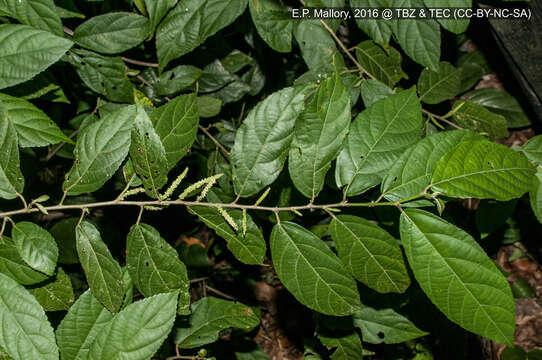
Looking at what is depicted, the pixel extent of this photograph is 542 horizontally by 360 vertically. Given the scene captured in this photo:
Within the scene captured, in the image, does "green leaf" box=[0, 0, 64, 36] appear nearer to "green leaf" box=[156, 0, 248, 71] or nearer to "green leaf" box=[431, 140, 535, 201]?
"green leaf" box=[156, 0, 248, 71]

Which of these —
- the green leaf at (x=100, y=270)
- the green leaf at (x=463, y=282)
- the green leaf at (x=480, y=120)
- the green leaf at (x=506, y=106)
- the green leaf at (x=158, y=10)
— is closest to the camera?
the green leaf at (x=463, y=282)

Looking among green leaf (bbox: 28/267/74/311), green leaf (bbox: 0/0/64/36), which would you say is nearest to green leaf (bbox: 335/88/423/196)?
green leaf (bbox: 28/267/74/311)

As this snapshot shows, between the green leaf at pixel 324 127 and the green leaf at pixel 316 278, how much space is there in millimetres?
234

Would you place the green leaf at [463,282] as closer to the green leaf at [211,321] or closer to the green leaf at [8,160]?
the green leaf at [211,321]

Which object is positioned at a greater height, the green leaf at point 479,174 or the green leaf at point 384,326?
the green leaf at point 479,174

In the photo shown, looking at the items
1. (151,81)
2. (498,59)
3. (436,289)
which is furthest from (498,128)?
(151,81)

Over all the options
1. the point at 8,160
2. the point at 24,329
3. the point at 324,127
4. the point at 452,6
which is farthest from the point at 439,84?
the point at 24,329

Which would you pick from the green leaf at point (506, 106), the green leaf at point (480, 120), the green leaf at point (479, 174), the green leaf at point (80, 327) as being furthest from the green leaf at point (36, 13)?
the green leaf at point (506, 106)

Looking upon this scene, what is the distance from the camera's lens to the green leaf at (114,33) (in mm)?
1614

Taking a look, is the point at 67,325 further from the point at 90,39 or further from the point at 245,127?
the point at 90,39

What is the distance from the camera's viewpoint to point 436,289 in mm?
961

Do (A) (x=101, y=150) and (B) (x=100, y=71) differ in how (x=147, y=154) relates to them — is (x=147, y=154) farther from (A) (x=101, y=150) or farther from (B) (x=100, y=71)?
(B) (x=100, y=71)

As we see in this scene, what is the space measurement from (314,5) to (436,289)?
122 centimetres

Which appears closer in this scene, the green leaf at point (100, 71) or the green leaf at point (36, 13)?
the green leaf at point (36, 13)
